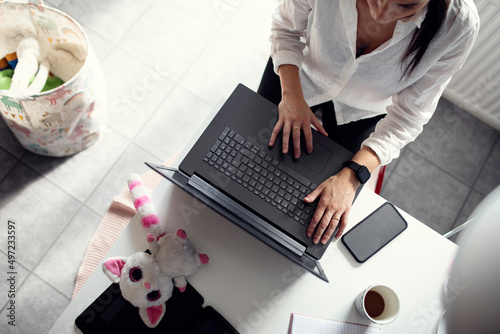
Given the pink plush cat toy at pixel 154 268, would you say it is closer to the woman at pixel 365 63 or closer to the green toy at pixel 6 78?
the woman at pixel 365 63

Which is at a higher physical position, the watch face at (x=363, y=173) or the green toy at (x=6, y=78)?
the watch face at (x=363, y=173)

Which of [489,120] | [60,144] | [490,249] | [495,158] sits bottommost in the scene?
[60,144]

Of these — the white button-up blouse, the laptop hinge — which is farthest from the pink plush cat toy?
the white button-up blouse

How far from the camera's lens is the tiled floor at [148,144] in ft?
4.99

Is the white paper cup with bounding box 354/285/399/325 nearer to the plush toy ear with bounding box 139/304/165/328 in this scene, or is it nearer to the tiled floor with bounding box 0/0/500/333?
the plush toy ear with bounding box 139/304/165/328

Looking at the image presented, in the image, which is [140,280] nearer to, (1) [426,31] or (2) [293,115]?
(2) [293,115]

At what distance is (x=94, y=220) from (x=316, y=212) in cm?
106

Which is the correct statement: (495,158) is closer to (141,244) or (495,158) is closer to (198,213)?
(198,213)

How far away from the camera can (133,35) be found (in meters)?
1.82

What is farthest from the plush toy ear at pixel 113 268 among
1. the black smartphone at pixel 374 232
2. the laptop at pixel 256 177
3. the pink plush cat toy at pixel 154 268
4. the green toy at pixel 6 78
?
the green toy at pixel 6 78

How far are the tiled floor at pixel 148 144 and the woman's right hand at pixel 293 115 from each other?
58cm

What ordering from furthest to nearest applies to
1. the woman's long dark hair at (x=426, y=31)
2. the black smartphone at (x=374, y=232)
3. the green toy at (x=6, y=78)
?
the green toy at (x=6, y=78), the black smartphone at (x=374, y=232), the woman's long dark hair at (x=426, y=31)

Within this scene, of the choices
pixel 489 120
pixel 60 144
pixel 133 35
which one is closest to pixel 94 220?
pixel 60 144

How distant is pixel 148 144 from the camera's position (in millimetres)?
1679
